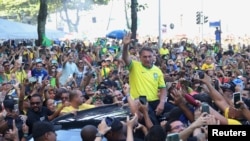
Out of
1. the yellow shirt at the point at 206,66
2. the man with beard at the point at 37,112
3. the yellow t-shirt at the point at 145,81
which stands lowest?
the yellow shirt at the point at 206,66

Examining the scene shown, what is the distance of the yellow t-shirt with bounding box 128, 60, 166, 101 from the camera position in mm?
8906

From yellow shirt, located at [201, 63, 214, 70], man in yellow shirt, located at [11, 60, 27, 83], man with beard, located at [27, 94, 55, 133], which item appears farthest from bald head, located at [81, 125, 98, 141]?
yellow shirt, located at [201, 63, 214, 70]

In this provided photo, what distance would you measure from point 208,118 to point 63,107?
3807 mm

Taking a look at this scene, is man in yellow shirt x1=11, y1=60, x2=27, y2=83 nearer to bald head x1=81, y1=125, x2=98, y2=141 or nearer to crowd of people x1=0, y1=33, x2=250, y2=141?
crowd of people x1=0, y1=33, x2=250, y2=141

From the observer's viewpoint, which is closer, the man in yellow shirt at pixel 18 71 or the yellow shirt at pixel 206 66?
the man in yellow shirt at pixel 18 71

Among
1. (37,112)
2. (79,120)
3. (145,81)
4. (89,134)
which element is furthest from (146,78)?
(89,134)

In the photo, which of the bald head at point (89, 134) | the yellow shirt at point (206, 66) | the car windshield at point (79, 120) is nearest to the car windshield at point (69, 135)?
the car windshield at point (79, 120)

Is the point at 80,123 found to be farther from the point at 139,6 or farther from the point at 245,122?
the point at 139,6

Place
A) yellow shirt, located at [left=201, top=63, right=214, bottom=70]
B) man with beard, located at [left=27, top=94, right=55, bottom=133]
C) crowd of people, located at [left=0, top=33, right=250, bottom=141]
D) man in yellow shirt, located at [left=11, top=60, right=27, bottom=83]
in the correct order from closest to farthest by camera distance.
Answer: crowd of people, located at [left=0, top=33, right=250, bottom=141], man with beard, located at [left=27, top=94, right=55, bottom=133], man in yellow shirt, located at [left=11, top=60, right=27, bottom=83], yellow shirt, located at [left=201, top=63, right=214, bottom=70]

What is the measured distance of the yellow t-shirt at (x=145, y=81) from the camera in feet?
29.2

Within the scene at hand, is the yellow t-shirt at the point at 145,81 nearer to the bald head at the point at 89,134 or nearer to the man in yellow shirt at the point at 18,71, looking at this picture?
the bald head at the point at 89,134

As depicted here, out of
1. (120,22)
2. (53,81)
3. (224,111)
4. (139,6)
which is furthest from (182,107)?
(120,22)

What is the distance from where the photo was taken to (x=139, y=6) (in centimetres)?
2853

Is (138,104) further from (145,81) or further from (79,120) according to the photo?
(145,81)
